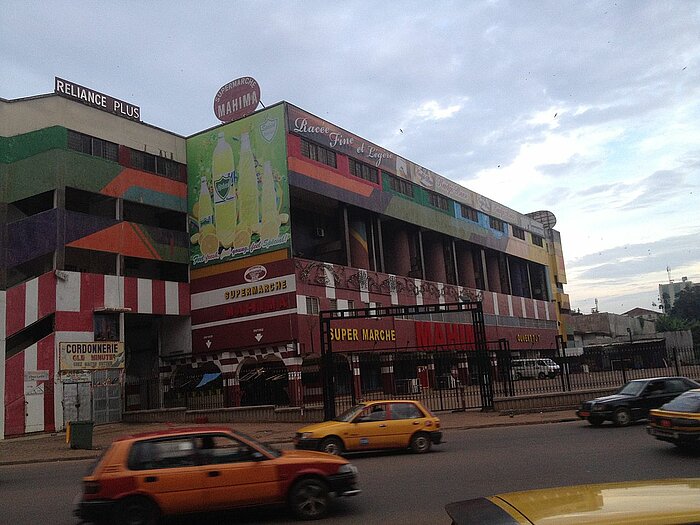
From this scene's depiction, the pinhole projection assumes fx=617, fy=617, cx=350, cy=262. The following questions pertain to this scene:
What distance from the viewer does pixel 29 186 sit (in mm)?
32344

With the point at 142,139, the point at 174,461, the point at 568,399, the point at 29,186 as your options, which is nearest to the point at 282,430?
the point at 568,399

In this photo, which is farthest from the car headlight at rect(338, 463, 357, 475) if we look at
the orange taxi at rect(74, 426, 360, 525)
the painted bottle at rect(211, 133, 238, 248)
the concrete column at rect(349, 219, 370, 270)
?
the concrete column at rect(349, 219, 370, 270)

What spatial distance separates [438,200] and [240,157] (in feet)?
68.5

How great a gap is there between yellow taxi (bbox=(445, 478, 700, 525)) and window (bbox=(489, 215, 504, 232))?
60.7m

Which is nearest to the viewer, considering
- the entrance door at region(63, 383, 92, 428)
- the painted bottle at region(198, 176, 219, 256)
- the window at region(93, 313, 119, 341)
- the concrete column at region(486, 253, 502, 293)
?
the entrance door at region(63, 383, 92, 428)

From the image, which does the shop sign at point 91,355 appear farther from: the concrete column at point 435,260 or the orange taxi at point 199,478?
the concrete column at point 435,260

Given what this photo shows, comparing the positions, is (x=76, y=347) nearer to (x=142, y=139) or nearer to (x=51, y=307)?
(x=51, y=307)

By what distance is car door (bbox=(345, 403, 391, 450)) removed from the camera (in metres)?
15.1

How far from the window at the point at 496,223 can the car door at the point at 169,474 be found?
56957 mm

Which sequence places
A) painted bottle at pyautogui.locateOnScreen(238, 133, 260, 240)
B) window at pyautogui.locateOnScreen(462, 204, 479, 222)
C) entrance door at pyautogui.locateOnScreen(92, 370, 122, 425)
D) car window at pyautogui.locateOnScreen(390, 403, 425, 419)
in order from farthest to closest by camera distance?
window at pyautogui.locateOnScreen(462, 204, 479, 222) < painted bottle at pyautogui.locateOnScreen(238, 133, 260, 240) < entrance door at pyautogui.locateOnScreen(92, 370, 122, 425) < car window at pyautogui.locateOnScreen(390, 403, 425, 419)

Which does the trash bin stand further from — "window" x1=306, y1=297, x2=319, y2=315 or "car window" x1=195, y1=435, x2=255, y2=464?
"car window" x1=195, y1=435, x2=255, y2=464

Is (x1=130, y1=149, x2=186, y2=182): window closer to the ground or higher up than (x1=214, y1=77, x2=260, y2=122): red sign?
closer to the ground

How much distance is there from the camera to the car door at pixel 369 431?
49.5ft

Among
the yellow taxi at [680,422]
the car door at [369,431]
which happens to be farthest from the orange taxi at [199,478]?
the yellow taxi at [680,422]
